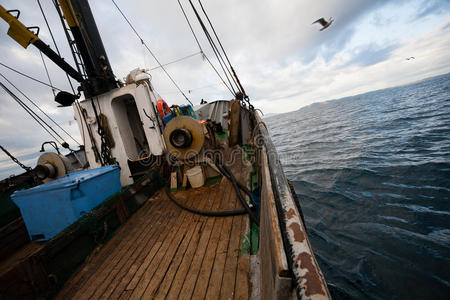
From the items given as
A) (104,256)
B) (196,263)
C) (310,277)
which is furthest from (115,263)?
(310,277)

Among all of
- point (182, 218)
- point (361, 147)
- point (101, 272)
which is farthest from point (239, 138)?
point (361, 147)

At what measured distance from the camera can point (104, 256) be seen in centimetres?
300

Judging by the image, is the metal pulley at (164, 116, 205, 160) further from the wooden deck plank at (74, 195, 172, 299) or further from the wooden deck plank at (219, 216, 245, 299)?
the wooden deck plank at (219, 216, 245, 299)

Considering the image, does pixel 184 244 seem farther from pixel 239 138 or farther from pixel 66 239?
pixel 239 138

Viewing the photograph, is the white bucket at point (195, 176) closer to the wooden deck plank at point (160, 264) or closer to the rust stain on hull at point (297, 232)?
the wooden deck plank at point (160, 264)

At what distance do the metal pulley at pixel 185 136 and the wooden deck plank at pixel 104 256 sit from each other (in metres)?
1.61

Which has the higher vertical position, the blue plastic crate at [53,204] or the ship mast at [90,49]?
the ship mast at [90,49]

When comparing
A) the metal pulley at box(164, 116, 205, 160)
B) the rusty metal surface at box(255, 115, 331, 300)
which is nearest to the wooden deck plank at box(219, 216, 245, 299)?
the rusty metal surface at box(255, 115, 331, 300)

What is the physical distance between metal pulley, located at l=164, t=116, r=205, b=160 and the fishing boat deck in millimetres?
1677

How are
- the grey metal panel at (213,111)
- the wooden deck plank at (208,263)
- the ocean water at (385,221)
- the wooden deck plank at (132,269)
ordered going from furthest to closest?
the grey metal panel at (213,111) → the ocean water at (385,221) → the wooden deck plank at (132,269) → the wooden deck plank at (208,263)

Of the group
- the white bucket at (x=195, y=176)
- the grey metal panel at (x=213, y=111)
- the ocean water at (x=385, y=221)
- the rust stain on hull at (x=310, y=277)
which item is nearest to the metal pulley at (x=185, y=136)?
the white bucket at (x=195, y=176)

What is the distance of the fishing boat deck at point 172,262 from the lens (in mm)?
2139

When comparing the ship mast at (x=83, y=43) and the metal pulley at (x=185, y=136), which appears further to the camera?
the metal pulley at (x=185, y=136)

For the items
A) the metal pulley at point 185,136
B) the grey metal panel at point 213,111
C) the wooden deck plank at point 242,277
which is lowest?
the wooden deck plank at point 242,277
